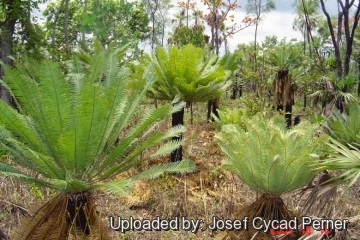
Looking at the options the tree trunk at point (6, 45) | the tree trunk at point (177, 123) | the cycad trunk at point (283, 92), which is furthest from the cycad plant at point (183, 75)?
the cycad trunk at point (283, 92)

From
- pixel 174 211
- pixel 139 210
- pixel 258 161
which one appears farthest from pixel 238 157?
pixel 139 210

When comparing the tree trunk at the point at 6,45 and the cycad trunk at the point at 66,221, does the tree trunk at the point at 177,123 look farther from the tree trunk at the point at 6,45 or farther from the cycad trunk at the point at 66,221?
the tree trunk at the point at 6,45

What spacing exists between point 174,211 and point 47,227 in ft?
8.72

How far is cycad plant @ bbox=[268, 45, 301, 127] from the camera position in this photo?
1488 centimetres

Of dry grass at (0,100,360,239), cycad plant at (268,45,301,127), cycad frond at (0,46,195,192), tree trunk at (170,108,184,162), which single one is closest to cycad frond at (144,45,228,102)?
tree trunk at (170,108,184,162)

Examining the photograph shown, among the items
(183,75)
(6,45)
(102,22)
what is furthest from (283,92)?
(6,45)

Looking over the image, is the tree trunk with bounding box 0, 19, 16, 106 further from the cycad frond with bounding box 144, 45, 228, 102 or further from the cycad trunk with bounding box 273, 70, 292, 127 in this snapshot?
the cycad trunk with bounding box 273, 70, 292, 127

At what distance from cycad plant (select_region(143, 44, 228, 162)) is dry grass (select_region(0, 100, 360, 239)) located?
85 cm

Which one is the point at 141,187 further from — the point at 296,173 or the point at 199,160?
the point at 296,173

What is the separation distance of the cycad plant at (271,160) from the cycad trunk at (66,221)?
1.51m

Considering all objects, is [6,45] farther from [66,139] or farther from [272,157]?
[272,157]

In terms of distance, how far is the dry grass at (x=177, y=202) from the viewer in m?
5.10

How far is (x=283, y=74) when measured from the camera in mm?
15305

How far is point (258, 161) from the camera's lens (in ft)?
14.3
